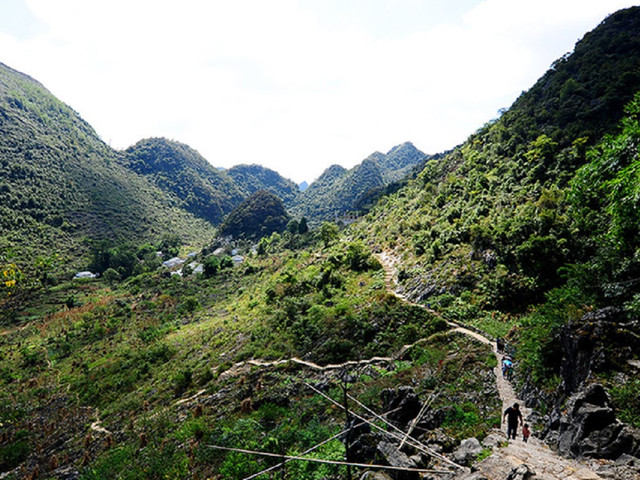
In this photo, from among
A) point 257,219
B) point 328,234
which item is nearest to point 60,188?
point 257,219

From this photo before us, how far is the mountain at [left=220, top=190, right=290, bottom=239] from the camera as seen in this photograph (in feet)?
419

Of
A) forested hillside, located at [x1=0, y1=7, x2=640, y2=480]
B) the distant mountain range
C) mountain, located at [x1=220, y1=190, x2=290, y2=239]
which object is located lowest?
forested hillside, located at [x1=0, y1=7, x2=640, y2=480]

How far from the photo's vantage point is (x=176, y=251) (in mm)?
112875

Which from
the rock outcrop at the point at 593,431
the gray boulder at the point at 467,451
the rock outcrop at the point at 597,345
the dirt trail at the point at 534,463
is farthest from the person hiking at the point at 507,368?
the gray boulder at the point at 467,451

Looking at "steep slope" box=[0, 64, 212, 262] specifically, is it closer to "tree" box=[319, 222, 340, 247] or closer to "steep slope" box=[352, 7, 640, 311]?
"tree" box=[319, 222, 340, 247]

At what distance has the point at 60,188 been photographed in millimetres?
117688

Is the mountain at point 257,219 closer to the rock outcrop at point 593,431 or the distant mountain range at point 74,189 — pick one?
the distant mountain range at point 74,189

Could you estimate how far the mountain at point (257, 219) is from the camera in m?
128

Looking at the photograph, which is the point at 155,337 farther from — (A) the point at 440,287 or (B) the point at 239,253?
(B) the point at 239,253

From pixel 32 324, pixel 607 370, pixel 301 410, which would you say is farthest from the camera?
pixel 32 324

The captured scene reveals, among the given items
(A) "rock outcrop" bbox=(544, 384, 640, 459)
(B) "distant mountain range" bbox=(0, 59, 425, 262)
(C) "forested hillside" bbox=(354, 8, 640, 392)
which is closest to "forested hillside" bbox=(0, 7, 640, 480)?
(A) "rock outcrop" bbox=(544, 384, 640, 459)

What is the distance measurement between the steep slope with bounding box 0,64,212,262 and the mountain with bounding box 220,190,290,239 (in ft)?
93.2

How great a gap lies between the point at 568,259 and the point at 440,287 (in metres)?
9.27

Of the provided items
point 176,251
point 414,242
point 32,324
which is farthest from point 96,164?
point 414,242
